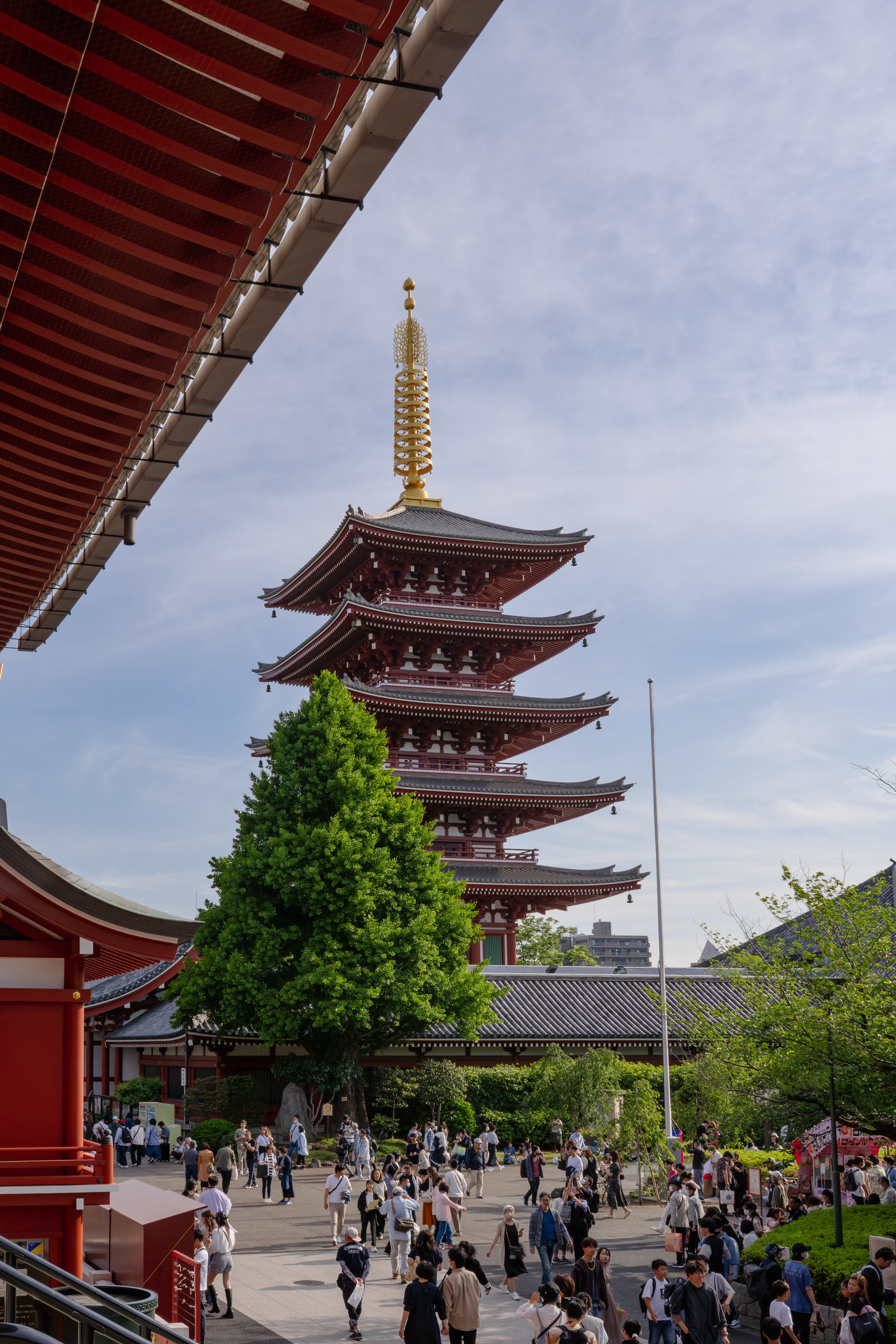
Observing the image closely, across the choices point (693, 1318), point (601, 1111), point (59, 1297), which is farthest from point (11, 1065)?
point (601, 1111)

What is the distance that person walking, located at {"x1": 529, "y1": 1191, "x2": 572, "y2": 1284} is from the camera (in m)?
18.0

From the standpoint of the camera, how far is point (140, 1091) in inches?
1645

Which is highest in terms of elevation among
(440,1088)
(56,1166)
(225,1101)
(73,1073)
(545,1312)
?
(73,1073)

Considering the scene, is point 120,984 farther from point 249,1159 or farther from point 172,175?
point 172,175

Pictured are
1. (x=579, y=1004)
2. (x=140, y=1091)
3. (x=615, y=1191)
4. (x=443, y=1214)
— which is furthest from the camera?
(x=579, y=1004)

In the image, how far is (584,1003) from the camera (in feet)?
138

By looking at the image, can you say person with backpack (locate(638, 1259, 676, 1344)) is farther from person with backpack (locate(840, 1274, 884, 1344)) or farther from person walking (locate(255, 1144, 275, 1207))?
person walking (locate(255, 1144, 275, 1207))

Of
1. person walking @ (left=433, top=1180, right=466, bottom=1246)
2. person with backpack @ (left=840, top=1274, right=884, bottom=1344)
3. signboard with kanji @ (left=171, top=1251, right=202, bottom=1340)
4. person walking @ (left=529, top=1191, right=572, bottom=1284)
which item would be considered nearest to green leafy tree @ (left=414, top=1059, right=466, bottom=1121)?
person walking @ (left=433, top=1180, right=466, bottom=1246)

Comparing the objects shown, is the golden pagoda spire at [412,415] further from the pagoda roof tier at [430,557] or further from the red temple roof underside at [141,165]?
the red temple roof underside at [141,165]

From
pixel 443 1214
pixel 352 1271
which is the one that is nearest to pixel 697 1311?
pixel 352 1271

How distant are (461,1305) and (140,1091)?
103 ft

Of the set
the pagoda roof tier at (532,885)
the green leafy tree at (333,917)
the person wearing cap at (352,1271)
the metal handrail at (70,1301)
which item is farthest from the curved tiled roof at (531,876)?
the metal handrail at (70,1301)

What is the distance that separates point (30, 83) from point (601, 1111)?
3367cm

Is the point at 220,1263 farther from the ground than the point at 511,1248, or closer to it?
farther from the ground
